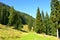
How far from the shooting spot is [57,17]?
1762 inches

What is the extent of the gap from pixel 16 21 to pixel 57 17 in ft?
119

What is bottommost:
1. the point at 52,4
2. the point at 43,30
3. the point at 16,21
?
the point at 43,30

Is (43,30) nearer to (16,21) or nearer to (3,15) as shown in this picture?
(16,21)

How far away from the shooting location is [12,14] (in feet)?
251

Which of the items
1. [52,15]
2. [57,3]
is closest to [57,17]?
[52,15]

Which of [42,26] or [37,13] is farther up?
[37,13]

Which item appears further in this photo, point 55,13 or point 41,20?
point 41,20

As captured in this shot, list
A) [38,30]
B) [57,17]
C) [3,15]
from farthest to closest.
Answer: [3,15], [38,30], [57,17]

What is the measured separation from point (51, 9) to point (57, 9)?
1.98 meters

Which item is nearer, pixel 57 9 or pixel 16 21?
pixel 57 9

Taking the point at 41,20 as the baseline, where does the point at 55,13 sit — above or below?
above

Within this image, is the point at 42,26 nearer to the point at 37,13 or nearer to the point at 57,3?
the point at 37,13

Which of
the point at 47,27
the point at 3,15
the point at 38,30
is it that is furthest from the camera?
the point at 3,15

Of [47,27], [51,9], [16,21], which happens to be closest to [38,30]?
[47,27]
